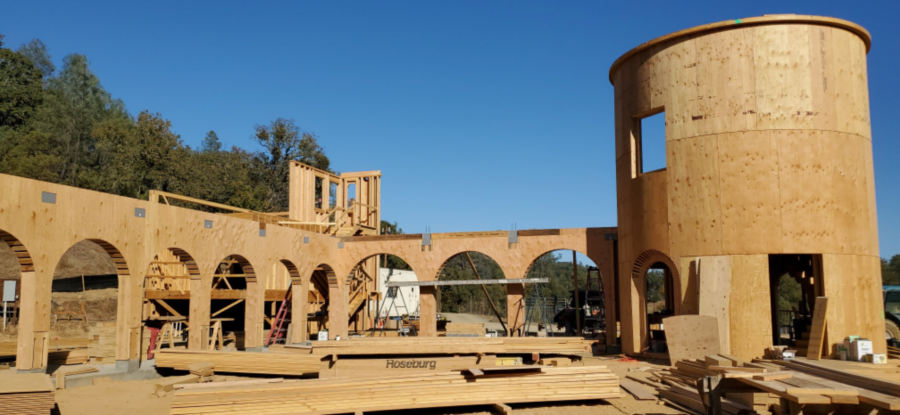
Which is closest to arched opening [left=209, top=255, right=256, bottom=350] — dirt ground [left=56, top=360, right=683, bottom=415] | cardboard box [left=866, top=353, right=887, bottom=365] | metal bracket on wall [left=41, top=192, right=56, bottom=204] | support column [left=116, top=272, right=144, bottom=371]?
support column [left=116, top=272, right=144, bottom=371]

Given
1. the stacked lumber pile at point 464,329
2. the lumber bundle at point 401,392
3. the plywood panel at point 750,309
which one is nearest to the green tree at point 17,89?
the stacked lumber pile at point 464,329

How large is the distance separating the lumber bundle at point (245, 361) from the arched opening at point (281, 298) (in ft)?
16.1

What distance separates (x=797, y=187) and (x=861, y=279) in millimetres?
2657

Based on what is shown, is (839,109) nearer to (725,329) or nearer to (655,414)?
(725,329)

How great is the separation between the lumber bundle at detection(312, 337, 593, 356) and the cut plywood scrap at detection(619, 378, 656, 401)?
196 cm

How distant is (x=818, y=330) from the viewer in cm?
1441

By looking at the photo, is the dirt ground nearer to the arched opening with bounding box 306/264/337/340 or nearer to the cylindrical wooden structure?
the cylindrical wooden structure

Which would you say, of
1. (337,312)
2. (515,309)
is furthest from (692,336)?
(337,312)

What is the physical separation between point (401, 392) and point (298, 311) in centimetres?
977

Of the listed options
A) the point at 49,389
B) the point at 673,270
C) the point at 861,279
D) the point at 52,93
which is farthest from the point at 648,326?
the point at 52,93

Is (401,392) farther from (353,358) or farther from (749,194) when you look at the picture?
(749,194)

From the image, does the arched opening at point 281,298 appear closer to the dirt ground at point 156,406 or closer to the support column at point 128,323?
the support column at point 128,323

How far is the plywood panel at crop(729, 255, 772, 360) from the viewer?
583 inches

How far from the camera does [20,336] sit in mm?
11633
